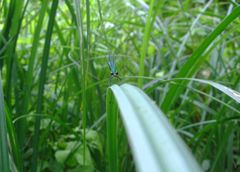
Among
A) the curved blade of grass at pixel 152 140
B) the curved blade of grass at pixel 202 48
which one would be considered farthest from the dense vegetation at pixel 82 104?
the curved blade of grass at pixel 152 140

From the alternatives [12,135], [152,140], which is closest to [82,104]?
[12,135]

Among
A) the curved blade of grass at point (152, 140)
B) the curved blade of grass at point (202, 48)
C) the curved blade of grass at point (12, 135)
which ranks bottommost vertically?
the curved blade of grass at point (12, 135)

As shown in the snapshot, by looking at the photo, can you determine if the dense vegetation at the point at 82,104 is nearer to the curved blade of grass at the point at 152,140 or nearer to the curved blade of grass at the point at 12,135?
the curved blade of grass at the point at 12,135

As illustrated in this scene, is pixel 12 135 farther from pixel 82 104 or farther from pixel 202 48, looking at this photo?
pixel 202 48

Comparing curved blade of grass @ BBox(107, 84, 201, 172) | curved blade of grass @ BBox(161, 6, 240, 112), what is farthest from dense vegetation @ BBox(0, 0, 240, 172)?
curved blade of grass @ BBox(107, 84, 201, 172)

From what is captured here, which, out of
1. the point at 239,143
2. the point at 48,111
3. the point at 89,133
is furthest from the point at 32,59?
the point at 239,143

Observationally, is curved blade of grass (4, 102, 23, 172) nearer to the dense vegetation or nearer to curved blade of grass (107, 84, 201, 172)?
the dense vegetation

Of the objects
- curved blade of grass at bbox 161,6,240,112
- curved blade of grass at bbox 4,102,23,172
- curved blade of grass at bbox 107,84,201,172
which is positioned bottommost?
curved blade of grass at bbox 4,102,23,172

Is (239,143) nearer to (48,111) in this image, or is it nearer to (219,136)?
(219,136)
